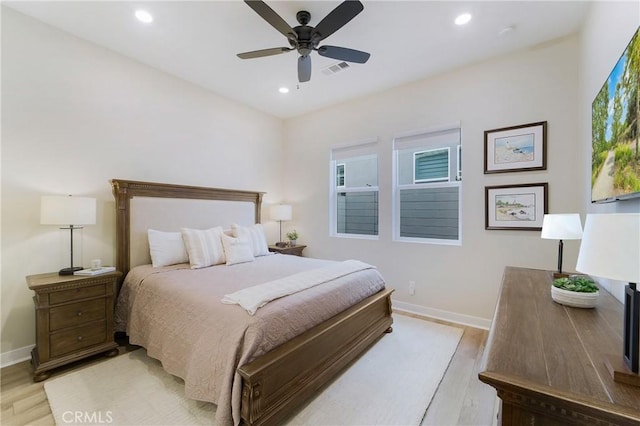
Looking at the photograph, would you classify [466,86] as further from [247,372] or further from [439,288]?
[247,372]

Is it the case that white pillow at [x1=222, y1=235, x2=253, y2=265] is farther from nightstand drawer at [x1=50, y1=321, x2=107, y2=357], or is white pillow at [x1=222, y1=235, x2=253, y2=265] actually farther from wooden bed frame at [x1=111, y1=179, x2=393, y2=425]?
nightstand drawer at [x1=50, y1=321, x2=107, y2=357]

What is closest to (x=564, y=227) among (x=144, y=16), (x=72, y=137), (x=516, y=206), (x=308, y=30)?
(x=516, y=206)

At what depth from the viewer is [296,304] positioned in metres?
1.94

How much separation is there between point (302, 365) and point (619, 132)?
2314 millimetres

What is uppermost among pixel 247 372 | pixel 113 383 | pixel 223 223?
pixel 223 223

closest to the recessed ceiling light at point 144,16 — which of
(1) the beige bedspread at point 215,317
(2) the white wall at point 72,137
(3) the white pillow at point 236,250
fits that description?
(2) the white wall at point 72,137

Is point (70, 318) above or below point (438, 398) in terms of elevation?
above

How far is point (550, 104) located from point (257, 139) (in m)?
3.88

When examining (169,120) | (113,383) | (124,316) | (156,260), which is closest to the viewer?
(113,383)

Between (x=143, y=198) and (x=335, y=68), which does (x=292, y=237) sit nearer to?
(x=143, y=198)

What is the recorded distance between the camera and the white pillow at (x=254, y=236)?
359 centimetres

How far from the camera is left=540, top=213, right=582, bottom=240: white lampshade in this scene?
188 cm

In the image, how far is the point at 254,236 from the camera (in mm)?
3752

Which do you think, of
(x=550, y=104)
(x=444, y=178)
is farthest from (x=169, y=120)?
(x=550, y=104)
